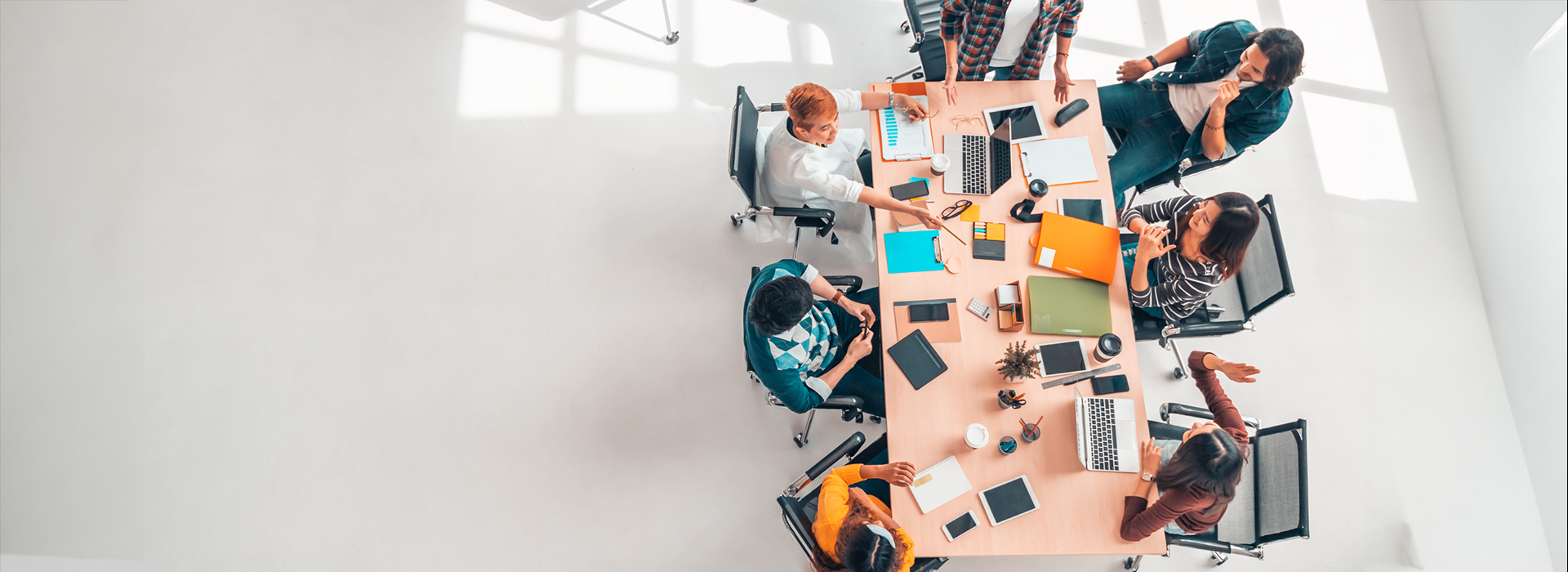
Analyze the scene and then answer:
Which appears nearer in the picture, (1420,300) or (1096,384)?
(1096,384)

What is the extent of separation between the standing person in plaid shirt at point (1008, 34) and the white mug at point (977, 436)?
4.72 ft

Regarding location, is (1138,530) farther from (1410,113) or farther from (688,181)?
(1410,113)

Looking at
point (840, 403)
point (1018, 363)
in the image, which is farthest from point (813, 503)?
point (1018, 363)

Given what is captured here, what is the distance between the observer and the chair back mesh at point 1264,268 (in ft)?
8.82

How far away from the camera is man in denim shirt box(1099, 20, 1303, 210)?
2.78 meters

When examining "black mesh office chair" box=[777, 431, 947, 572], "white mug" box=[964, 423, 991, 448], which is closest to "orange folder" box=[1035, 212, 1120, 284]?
"white mug" box=[964, 423, 991, 448]

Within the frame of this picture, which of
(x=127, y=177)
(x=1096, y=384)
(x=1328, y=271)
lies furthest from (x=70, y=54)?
(x=1328, y=271)

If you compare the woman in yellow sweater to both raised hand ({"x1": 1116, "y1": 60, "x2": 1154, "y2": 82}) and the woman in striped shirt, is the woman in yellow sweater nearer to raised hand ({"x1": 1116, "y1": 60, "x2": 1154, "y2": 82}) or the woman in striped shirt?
the woman in striped shirt

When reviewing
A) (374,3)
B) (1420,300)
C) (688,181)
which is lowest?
(1420,300)

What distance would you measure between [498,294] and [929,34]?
269cm

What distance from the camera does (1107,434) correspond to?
252cm

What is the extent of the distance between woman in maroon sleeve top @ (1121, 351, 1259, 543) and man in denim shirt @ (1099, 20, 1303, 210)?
3.58 ft

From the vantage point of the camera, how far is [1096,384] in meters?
2.58

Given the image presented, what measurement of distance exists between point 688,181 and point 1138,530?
111 inches
